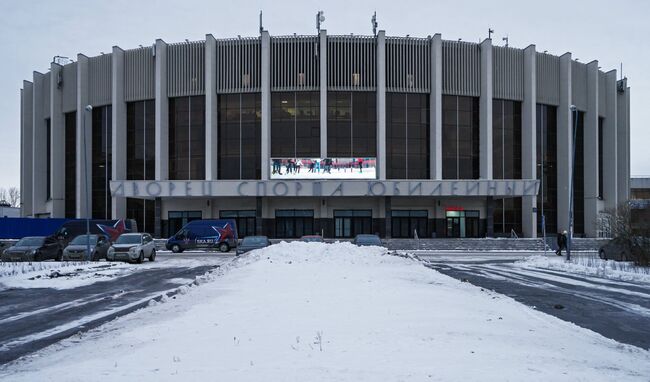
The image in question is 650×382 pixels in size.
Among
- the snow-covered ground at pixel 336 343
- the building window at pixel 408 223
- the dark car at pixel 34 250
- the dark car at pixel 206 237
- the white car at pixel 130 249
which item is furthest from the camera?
the building window at pixel 408 223

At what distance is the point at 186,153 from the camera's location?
179 ft

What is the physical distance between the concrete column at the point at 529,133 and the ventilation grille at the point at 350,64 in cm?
1618

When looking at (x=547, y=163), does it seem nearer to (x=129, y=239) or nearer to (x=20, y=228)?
(x=129, y=239)

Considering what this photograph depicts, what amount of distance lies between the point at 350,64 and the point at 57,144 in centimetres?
3442

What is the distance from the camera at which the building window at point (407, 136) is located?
53.2 meters

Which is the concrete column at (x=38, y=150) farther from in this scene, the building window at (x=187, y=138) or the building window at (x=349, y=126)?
the building window at (x=349, y=126)

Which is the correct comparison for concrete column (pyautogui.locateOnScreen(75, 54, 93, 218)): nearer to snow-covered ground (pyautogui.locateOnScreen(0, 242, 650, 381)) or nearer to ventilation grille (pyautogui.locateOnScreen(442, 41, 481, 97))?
ventilation grille (pyautogui.locateOnScreen(442, 41, 481, 97))

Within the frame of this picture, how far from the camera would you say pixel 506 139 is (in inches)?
2210

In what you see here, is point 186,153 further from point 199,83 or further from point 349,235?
point 349,235

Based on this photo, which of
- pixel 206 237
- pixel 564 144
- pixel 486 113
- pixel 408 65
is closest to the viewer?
pixel 206 237

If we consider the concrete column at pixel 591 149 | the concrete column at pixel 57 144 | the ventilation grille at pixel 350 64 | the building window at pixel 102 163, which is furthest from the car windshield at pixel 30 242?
the concrete column at pixel 591 149

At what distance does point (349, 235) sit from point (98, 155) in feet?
94.2

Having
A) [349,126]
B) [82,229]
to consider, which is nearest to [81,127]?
[82,229]

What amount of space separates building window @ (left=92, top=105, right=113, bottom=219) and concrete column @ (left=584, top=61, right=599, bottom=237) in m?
51.6
